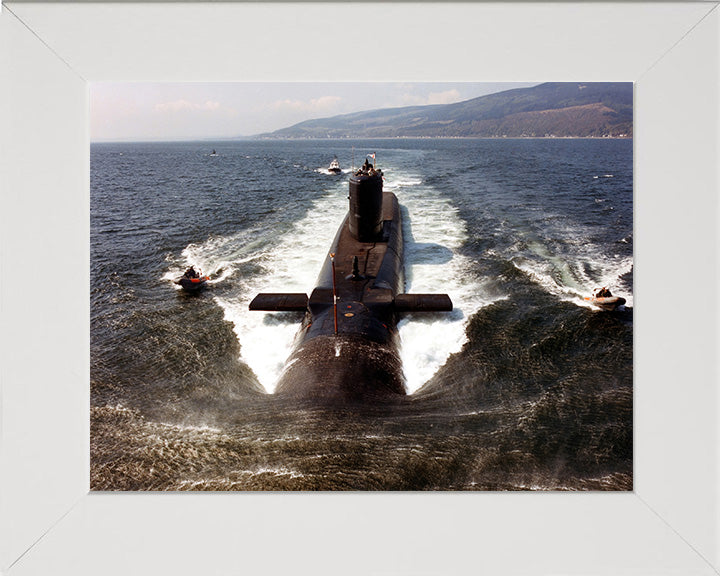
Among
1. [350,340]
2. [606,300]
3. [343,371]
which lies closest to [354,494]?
[343,371]

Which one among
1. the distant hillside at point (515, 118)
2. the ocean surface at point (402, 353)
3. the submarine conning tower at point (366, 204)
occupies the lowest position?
the ocean surface at point (402, 353)

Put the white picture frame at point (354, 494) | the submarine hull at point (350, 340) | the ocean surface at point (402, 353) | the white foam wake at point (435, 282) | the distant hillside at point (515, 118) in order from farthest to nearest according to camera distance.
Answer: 1. the distant hillside at point (515, 118)
2. the white foam wake at point (435, 282)
3. the submarine hull at point (350, 340)
4. the ocean surface at point (402, 353)
5. the white picture frame at point (354, 494)

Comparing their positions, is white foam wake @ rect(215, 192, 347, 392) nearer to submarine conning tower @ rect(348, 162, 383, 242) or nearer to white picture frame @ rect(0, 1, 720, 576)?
submarine conning tower @ rect(348, 162, 383, 242)

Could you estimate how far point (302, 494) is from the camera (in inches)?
173

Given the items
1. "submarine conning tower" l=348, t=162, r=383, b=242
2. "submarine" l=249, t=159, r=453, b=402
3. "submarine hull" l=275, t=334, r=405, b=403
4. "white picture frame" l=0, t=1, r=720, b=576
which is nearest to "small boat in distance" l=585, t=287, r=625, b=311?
"submarine" l=249, t=159, r=453, b=402

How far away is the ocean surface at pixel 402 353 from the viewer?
5.02 m

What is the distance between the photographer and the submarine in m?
6.43

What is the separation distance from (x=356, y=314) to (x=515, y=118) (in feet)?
201

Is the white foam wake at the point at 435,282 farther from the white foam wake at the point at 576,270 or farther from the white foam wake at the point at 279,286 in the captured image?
the white foam wake at the point at 279,286

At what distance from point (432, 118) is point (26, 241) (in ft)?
203

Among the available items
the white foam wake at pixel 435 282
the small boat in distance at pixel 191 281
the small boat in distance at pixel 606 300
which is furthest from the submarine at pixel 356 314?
the small boat in distance at pixel 606 300

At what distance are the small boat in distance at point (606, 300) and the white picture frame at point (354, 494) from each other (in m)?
5.37
